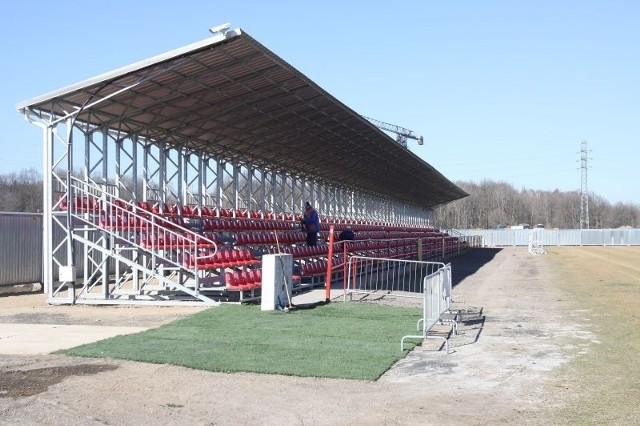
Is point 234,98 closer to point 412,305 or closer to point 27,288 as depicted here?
point 412,305

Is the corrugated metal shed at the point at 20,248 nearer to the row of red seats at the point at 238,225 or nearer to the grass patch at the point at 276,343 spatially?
the row of red seats at the point at 238,225

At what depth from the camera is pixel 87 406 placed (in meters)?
7.67

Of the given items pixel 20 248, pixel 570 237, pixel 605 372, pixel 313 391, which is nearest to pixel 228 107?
pixel 20 248

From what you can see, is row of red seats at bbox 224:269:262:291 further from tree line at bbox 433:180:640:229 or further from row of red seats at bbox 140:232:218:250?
tree line at bbox 433:180:640:229

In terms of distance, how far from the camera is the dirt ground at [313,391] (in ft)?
24.0

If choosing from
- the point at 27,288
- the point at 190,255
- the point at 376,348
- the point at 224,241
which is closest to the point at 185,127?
the point at 224,241

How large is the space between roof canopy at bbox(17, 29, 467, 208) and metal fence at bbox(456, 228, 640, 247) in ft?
228

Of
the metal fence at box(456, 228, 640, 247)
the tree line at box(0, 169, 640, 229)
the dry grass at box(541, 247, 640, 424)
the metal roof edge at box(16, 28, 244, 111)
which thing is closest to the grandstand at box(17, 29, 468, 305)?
the metal roof edge at box(16, 28, 244, 111)

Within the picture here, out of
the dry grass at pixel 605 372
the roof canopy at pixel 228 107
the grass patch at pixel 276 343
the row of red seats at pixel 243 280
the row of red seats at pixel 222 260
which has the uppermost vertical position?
the roof canopy at pixel 228 107

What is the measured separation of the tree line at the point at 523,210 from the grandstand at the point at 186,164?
106332mm

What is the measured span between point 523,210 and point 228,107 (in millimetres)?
137984

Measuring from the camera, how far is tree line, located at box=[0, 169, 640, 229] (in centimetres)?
14300

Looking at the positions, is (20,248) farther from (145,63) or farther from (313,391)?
(313,391)

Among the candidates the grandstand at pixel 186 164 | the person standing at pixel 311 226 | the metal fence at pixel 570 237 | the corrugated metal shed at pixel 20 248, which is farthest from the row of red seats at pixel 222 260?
the metal fence at pixel 570 237
